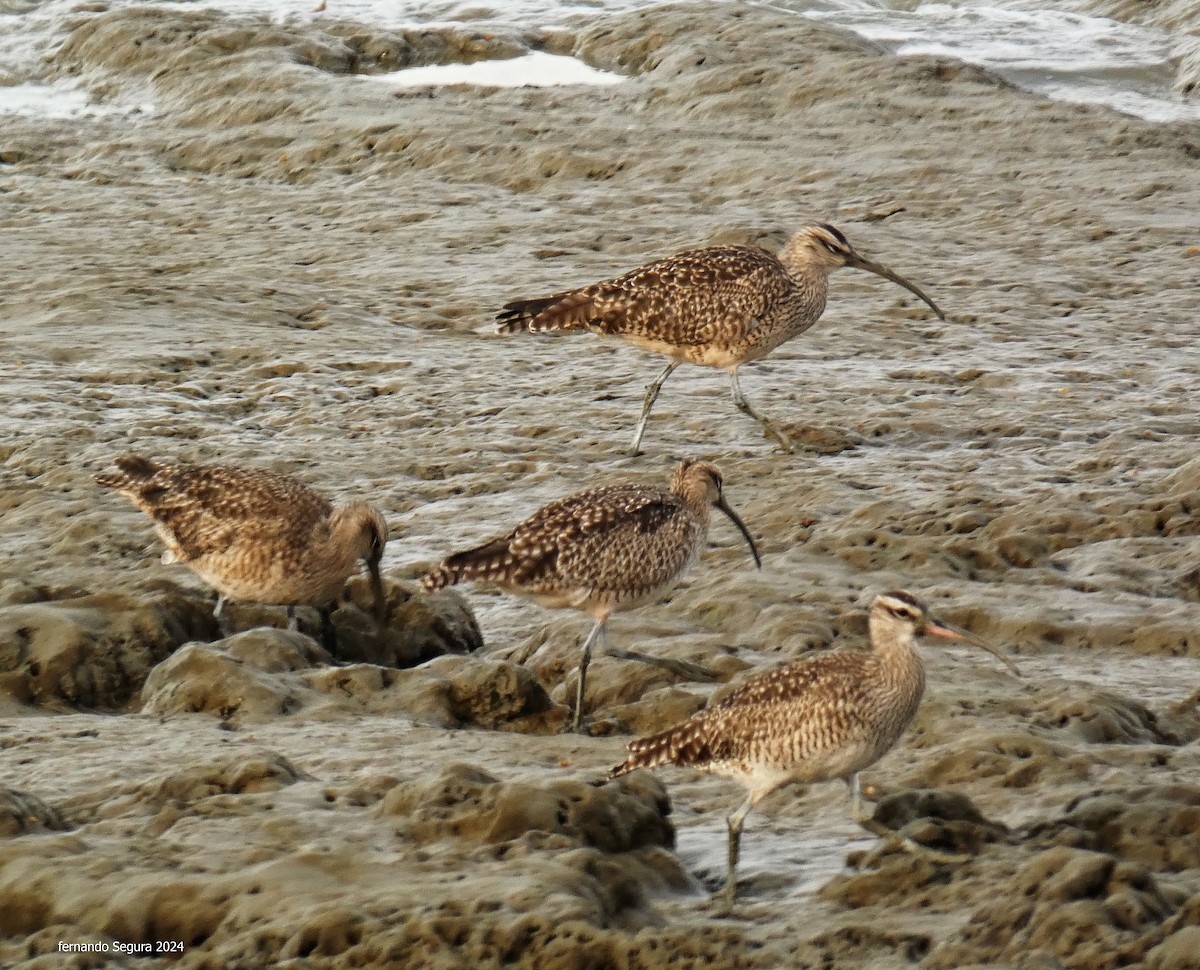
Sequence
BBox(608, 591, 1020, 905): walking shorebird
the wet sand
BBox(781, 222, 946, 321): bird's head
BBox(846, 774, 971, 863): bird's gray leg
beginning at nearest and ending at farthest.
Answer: the wet sand
BBox(846, 774, 971, 863): bird's gray leg
BBox(608, 591, 1020, 905): walking shorebird
BBox(781, 222, 946, 321): bird's head

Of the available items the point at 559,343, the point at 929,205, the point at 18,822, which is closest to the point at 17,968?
the point at 18,822

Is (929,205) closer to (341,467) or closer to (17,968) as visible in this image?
(341,467)

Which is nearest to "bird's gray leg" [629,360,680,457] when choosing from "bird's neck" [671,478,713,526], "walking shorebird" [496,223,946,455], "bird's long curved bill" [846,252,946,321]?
"walking shorebird" [496,223,946,455]

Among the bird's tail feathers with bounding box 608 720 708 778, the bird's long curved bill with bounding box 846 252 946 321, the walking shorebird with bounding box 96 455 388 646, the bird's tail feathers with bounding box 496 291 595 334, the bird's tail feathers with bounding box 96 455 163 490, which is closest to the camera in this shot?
the bird's tail feathers with bounding box 608 720 708 778

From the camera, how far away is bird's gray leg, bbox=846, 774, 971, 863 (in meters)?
4.98

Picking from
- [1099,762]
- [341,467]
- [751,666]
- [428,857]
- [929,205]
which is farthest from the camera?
[929,205]

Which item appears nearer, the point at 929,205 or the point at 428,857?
the point at 428,857

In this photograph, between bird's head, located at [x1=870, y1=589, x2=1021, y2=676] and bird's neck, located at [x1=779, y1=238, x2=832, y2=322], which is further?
bird's neck, located at [x1=779, y1=238, x2=832, y2=322]

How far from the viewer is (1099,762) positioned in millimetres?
5699

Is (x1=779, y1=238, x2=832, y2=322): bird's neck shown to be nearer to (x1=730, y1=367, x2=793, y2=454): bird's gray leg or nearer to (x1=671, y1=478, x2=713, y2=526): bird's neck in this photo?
(x1=730, y1=367, x2=793, y2=454): bird's gray leg

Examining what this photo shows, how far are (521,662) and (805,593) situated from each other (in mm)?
1042

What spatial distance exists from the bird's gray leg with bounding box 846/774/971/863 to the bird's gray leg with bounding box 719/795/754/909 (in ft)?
0.96

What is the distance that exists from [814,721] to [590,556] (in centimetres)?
157

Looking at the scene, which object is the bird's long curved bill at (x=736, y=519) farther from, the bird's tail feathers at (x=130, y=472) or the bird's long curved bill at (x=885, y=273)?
the bird's long curved bill at (x=885, y=273)
